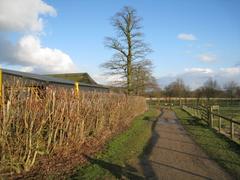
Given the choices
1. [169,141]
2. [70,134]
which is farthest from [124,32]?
[70,134]

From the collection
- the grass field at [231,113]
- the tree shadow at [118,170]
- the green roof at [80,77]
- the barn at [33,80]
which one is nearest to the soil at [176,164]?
the tree shadow at [118,170]

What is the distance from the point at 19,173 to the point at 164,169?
3.55 m

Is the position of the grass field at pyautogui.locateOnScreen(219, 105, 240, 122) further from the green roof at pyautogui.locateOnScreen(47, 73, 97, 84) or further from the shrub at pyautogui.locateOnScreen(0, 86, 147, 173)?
the green roof at pyautogui.locateOnScreen(47, 73, 97, 84)

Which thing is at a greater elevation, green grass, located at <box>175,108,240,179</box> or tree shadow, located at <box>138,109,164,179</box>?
green grass, located at <box>175,108,240,179</box>

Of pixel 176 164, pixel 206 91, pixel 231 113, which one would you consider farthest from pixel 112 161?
pixel 206 91

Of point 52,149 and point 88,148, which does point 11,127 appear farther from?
point 88,148

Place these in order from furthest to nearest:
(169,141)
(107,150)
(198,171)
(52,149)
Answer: (169,141) < (107,150) < (52,149) < (198,171)

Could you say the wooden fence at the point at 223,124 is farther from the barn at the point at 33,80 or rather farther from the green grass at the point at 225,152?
the barn at the point at 33,80

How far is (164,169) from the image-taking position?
7.52 meters

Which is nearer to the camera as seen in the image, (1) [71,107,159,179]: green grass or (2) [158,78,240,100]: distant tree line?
(1) [71,107,159,179]: green grass

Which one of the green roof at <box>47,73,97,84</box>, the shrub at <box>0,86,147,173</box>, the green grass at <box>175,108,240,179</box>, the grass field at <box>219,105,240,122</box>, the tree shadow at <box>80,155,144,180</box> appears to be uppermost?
the green roof at <box>47,73,97,84</box>

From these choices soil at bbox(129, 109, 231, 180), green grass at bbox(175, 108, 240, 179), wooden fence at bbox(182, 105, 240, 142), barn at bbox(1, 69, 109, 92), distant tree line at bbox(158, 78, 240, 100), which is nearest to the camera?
soil at bbox(129, 109, 231, 180)

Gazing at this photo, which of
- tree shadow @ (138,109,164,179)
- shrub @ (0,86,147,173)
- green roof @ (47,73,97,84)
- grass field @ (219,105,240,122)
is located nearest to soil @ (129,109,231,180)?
tree shadow @ (138,109,164,179)

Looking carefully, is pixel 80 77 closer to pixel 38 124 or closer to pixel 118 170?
pixel 38 124
